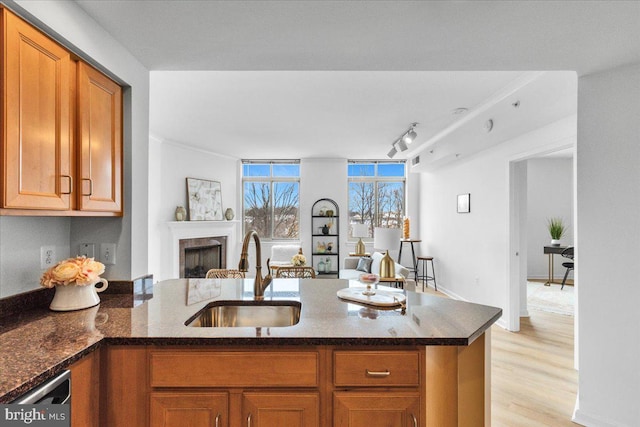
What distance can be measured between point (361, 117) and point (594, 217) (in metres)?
2.55

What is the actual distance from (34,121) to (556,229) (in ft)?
25.9

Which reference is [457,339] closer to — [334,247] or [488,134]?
[488,134]

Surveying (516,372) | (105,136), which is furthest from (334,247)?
(105,136)

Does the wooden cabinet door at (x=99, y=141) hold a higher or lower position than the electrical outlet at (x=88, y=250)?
higher

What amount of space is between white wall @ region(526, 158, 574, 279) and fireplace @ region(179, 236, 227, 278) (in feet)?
21.3

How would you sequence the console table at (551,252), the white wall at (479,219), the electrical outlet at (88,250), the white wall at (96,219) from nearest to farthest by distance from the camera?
the white wall at (96,219) < the electrical outlet at (88,250) < the white wall at (479,219) < the console table at (551,252)

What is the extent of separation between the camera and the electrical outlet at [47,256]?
1690mm

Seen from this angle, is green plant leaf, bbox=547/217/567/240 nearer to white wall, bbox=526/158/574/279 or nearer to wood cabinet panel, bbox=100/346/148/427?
white wall, bbox=526/158/574/279

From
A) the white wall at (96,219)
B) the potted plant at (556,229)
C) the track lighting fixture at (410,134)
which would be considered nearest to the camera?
the white wall at (96,219)

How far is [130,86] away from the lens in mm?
1891

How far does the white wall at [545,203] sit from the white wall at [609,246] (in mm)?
5614

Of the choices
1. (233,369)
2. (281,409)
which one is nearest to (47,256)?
(233,369)

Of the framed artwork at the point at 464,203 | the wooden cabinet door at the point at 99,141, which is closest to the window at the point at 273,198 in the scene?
the framed artwork at the point at 464,203

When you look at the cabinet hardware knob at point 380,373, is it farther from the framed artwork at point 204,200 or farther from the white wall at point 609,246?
the framed artwork at point 204,200
